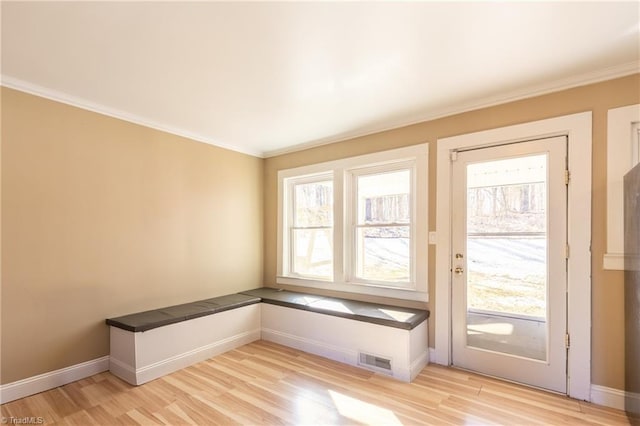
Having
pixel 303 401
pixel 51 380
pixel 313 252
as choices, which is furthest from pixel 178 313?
Answer: pixel 313 252

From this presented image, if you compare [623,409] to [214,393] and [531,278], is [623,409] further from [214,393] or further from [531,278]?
[214,393]

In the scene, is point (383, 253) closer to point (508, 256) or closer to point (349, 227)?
point (349, 227)

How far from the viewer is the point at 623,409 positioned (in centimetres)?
217

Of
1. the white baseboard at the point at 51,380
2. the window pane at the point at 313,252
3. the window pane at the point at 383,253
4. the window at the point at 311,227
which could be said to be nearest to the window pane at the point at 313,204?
the window at the point at 311,227

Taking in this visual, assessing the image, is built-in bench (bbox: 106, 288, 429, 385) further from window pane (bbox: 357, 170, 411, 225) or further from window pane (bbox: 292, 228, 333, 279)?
window pane (bbox: 357, 170, 411, 225)

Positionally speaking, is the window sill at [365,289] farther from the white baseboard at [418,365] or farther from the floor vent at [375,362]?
the floor vent at [375,362]

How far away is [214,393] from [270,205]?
2548 millimetres

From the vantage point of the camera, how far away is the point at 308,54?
2.06 metres

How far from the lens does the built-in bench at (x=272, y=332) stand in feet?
8.79

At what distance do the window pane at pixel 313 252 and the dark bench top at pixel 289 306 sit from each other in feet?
1.16

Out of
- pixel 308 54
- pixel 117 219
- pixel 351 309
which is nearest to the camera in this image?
pixel 308 54

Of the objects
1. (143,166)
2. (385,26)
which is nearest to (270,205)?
(143,166)

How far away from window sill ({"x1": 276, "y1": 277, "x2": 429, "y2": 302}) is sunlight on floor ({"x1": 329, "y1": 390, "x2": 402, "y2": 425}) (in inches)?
45.5

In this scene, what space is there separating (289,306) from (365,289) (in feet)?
2.87
